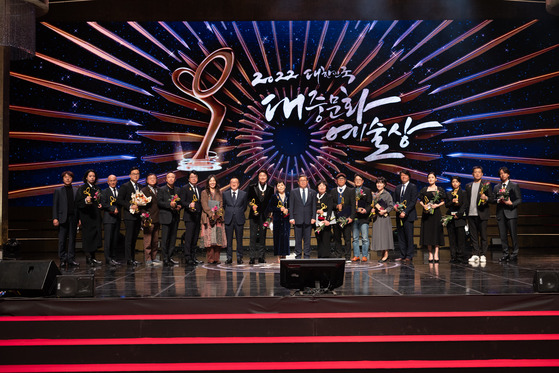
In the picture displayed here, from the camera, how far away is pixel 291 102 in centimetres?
1125

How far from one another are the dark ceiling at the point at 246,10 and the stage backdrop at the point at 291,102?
194 millimetres

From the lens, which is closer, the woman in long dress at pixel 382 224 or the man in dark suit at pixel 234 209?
the man in dark suit at pixel 234 209

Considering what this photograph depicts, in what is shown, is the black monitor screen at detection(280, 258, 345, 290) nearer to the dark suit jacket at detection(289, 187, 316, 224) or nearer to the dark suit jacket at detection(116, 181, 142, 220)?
the dark suit jacket at detection(289, 187, 316, 224)

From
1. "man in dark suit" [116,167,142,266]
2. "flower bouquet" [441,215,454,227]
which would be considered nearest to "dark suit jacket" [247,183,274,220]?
"man in dark suit" [116,167,142,266]

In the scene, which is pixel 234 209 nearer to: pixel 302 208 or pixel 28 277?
pixel 302 208

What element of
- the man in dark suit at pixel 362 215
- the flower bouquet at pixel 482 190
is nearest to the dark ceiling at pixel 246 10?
the man in dark suit at pixel 362 215

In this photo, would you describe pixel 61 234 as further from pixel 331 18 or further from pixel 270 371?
pixel 331 18

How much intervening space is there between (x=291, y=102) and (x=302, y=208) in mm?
3924

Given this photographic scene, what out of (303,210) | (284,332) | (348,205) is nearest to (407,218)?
(348,205)

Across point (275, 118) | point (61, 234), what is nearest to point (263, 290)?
point (61, 234)

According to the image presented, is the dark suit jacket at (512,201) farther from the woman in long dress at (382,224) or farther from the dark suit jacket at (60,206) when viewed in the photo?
the dark suit jacket at (60,206)

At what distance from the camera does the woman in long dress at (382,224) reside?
846 cm

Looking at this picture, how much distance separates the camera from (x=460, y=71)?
37.0 feet

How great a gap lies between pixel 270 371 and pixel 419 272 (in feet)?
10.7
